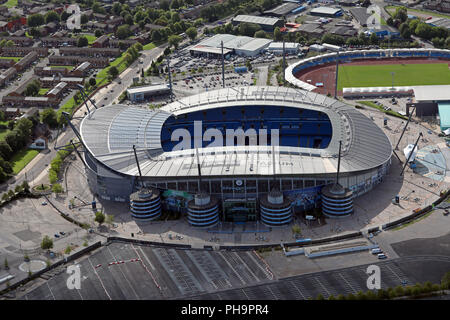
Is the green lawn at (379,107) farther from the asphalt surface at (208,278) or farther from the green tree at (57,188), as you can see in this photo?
the green tree at (57,188)


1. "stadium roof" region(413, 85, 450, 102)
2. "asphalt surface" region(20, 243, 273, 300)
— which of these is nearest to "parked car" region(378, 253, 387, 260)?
"asphalt surface" region(20, 243, 273, 300)

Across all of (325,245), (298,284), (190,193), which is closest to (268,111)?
(190,193)

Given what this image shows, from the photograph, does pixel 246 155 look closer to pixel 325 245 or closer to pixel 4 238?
pixel 325 245

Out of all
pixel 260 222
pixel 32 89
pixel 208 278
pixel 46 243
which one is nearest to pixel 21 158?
pixel 32 89

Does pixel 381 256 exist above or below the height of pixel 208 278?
below

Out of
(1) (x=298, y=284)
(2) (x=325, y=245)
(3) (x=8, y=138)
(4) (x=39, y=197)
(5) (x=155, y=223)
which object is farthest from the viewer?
(3) (x=8, y=138)

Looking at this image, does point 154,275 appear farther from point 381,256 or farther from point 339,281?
point 381,256

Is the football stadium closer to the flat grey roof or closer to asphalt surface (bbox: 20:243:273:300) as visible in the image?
asphalt surface (bbox: 20:243:273:300)
